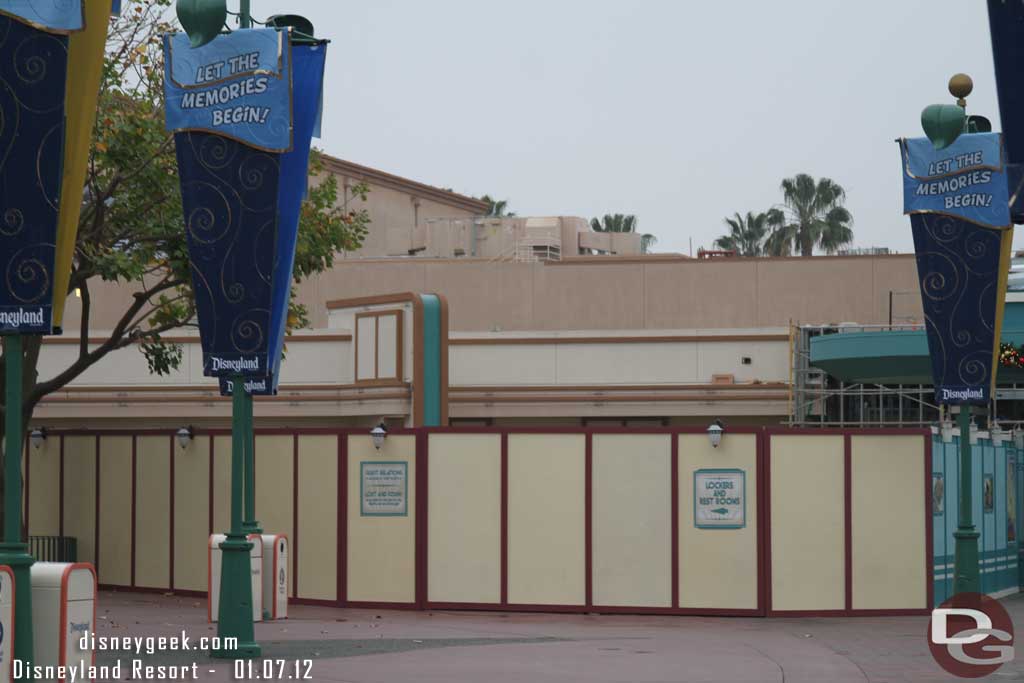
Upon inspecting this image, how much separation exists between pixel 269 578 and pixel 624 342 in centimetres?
2089

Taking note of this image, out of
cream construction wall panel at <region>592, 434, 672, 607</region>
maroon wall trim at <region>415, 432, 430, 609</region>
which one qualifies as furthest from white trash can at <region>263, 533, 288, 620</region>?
cream construction wall panel at <region>592, 434, 672, 607</region>

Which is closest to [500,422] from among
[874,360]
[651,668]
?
[874,360]

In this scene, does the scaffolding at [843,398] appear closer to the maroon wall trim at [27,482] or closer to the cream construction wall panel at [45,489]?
the cream construction wall panel at [45,489]

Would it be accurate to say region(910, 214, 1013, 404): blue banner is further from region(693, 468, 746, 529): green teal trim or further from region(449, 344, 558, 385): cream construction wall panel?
region(449, 344, 558, 385): cream construction wall panel

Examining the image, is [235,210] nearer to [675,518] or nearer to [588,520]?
[588,520]

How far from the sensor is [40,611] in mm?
12086

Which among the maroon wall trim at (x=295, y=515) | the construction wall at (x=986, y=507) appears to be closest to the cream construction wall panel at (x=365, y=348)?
the maroon wall trim at (x=295, y=515)

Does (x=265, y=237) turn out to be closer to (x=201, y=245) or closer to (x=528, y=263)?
(x=201, y=245)

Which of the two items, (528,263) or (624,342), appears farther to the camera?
(528,263)

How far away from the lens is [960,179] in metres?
20.6

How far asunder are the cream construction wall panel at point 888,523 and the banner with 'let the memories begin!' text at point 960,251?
1.42m

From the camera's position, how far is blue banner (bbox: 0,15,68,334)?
11391mm

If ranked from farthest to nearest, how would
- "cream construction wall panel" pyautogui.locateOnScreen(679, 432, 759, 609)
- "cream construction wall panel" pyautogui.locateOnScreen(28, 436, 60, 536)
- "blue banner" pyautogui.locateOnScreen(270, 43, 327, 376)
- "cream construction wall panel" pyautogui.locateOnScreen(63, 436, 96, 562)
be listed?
"cream construction wall panel" pyautogui.locateOnScreen(28, 436, 60, 536) → "cream construction wall panel" pyautogui.locateOnScreen(63, 436, 96, 562) → "cream construction wall panel" pyautogui.locateOnScreen(679, 432, 759, 609) → "blue banner" pyautogui.locateOnScreen(270, 43, 327, 376)

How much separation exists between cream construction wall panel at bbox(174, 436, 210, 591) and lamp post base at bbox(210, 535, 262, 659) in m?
9.66
